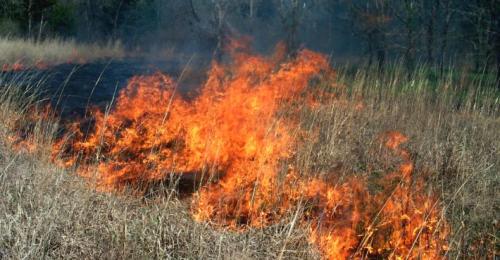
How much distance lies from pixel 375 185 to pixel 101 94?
645 centimetres

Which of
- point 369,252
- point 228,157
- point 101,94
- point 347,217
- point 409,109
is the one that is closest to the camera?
point 369,252

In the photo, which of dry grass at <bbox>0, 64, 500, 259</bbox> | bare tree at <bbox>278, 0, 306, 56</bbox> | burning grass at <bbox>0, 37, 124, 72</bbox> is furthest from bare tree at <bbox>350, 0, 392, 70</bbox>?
dry grass at <bbox>0, 64, 500, 259</bbox>

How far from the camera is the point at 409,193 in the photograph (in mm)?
4234

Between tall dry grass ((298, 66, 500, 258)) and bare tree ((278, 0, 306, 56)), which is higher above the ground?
bare tree ((278, 0, 306, 56))

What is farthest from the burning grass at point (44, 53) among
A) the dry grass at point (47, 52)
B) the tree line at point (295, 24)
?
the tree line at point (295, 24)

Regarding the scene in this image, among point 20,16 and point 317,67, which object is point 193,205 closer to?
point 317,67

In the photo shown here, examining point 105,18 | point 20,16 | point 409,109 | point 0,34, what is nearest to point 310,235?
point 409,109

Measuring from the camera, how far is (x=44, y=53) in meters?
14.6

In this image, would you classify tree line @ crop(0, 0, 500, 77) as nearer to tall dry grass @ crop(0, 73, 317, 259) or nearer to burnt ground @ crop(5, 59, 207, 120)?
burnt ground @ crop(5, 59, 207, 120)

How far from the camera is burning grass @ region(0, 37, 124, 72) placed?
1212 centimetres

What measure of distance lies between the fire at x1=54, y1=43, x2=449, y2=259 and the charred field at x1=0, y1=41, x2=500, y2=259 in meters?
0.02

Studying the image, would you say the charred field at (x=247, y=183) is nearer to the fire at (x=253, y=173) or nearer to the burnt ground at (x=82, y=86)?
the fire at (x=253, y=173)

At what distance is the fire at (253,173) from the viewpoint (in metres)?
3.88

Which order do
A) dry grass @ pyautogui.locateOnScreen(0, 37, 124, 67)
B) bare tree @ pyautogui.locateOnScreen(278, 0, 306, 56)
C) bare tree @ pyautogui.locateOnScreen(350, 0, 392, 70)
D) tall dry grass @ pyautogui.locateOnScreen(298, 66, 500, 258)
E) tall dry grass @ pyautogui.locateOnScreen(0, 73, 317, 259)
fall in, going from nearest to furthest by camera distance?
tall dry grass @ pyautogui.locateOnScreen(0, 73, 317, 259) < tall dry grass @ pyautogui.locateOnScreen(298, 66, 500, 258) < dry grass @ pyautogui.locateOnScreen(0, 37, 124, 67) < bare tree @ pyautogui.locateOnScreen(278, 0, 306, 56) < bare tree @ pyautogui.locateOnScreen(350, 0, 392, 70)
